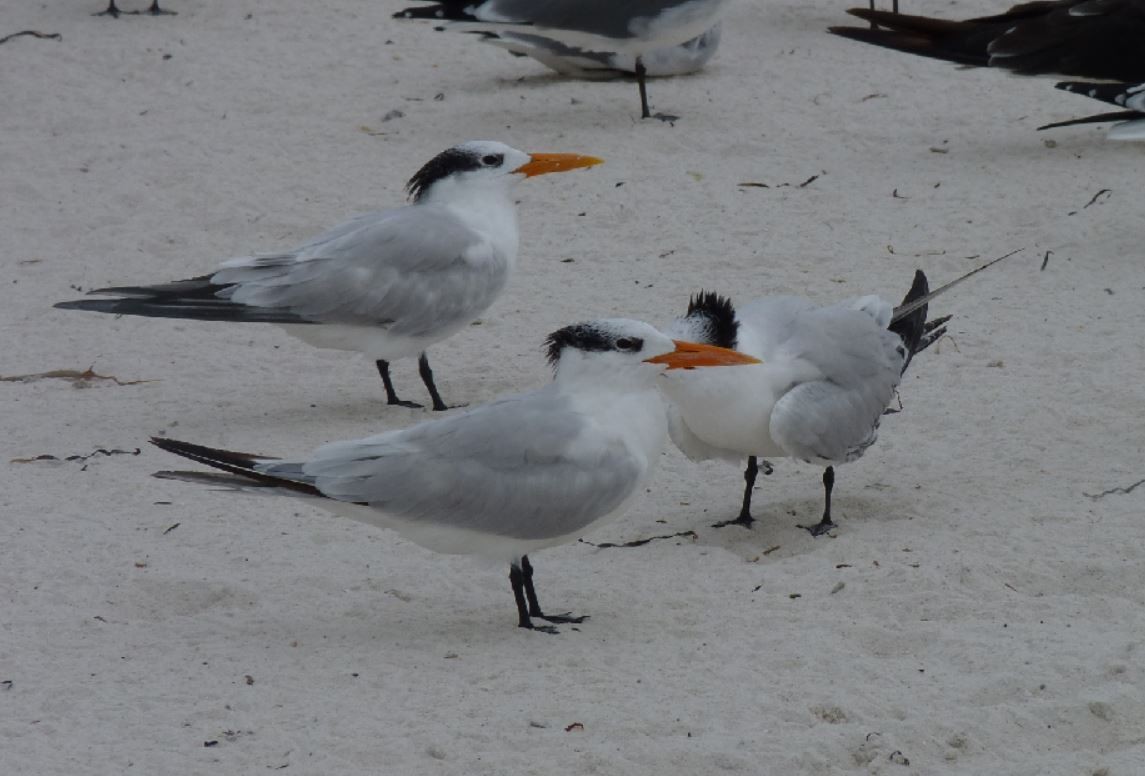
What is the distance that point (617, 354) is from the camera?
4.50 meters

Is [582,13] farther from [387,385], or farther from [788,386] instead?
[788,386]

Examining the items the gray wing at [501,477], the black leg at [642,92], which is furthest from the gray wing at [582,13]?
the gray wing at [501,477]

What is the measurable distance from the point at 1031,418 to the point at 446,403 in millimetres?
2075

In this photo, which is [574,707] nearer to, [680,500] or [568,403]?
[568,403]

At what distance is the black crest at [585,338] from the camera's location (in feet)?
14.8

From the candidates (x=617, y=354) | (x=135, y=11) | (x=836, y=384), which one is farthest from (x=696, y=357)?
(x=135, y=11)

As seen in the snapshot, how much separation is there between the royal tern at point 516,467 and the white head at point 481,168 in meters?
2.02

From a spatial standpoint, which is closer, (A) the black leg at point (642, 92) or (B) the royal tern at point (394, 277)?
(B) the royal tern at point (394, 277)

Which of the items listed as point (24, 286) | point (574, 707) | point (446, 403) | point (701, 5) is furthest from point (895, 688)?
point (701, 5)

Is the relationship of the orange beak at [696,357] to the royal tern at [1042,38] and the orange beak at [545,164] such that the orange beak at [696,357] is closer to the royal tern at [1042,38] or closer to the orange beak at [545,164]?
the orange beak at [545,164]

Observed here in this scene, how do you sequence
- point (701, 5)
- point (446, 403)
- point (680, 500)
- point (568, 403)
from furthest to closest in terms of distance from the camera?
point (701, 5) → point (446, 403) → point (680, 500) → point (568, 403)

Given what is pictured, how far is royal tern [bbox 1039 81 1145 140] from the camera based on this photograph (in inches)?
294

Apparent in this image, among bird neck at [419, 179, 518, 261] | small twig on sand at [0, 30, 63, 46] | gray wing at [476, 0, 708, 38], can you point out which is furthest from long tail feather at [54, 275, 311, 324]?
small twig on sand at [0, 30, 63, 46]

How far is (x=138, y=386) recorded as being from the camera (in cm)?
645
